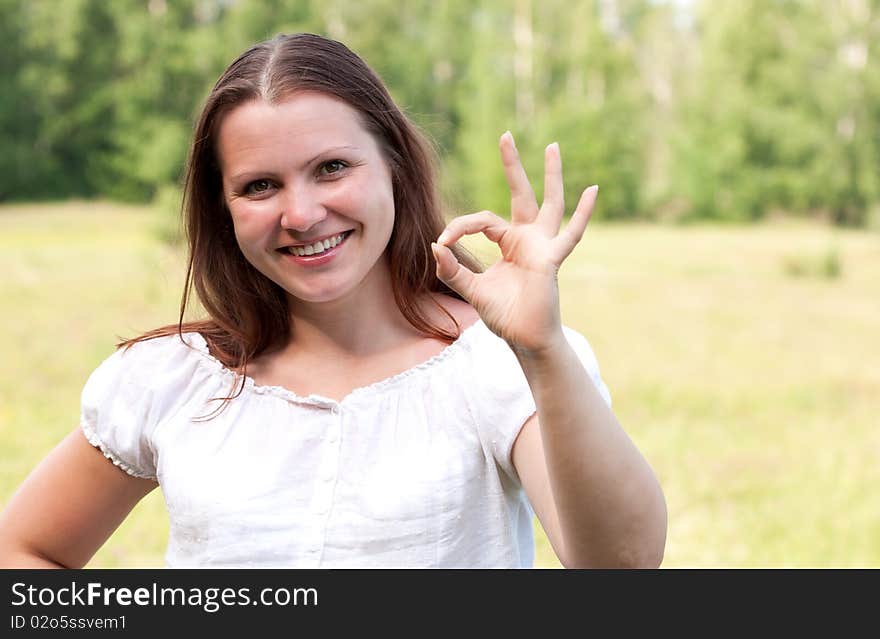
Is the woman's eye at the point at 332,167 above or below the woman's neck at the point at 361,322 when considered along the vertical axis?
above

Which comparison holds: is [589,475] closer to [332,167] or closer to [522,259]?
[522,259]

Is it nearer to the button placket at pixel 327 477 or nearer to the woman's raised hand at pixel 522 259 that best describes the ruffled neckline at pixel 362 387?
the button placket at pixel 327 477

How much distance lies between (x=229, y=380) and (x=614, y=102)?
66.8 ft

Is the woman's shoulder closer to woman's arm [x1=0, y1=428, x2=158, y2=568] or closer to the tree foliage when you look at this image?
woman's arm [x1=0, y1=428, x2=158, y2=568]

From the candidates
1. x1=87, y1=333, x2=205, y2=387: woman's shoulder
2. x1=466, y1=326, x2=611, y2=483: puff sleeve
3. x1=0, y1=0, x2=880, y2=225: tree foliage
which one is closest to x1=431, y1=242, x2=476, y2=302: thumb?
x1=466, y1=326, x2=611, y2=483: puff sleeve

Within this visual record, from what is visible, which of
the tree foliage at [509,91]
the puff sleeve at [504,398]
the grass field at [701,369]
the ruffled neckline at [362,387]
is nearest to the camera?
the puff sleeve at [504,398]

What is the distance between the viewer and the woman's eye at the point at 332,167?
1361mm

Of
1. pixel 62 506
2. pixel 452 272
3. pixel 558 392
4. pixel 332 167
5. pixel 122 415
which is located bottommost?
pixel 62 506

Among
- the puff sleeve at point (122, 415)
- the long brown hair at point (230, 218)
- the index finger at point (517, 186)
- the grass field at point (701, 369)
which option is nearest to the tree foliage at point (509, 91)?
the grass field at point (701, 369)

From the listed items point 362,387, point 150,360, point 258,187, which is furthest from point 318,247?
point 150,360

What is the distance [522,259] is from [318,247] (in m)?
0.29

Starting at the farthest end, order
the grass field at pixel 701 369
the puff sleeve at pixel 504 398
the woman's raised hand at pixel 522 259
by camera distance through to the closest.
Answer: the grass field at pixel 701 369 → the puff sleeve at pixel 504 398 → the woman's raised hand at pixel 522 259

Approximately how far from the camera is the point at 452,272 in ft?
4.04

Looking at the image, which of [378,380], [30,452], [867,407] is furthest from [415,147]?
[867,407]
